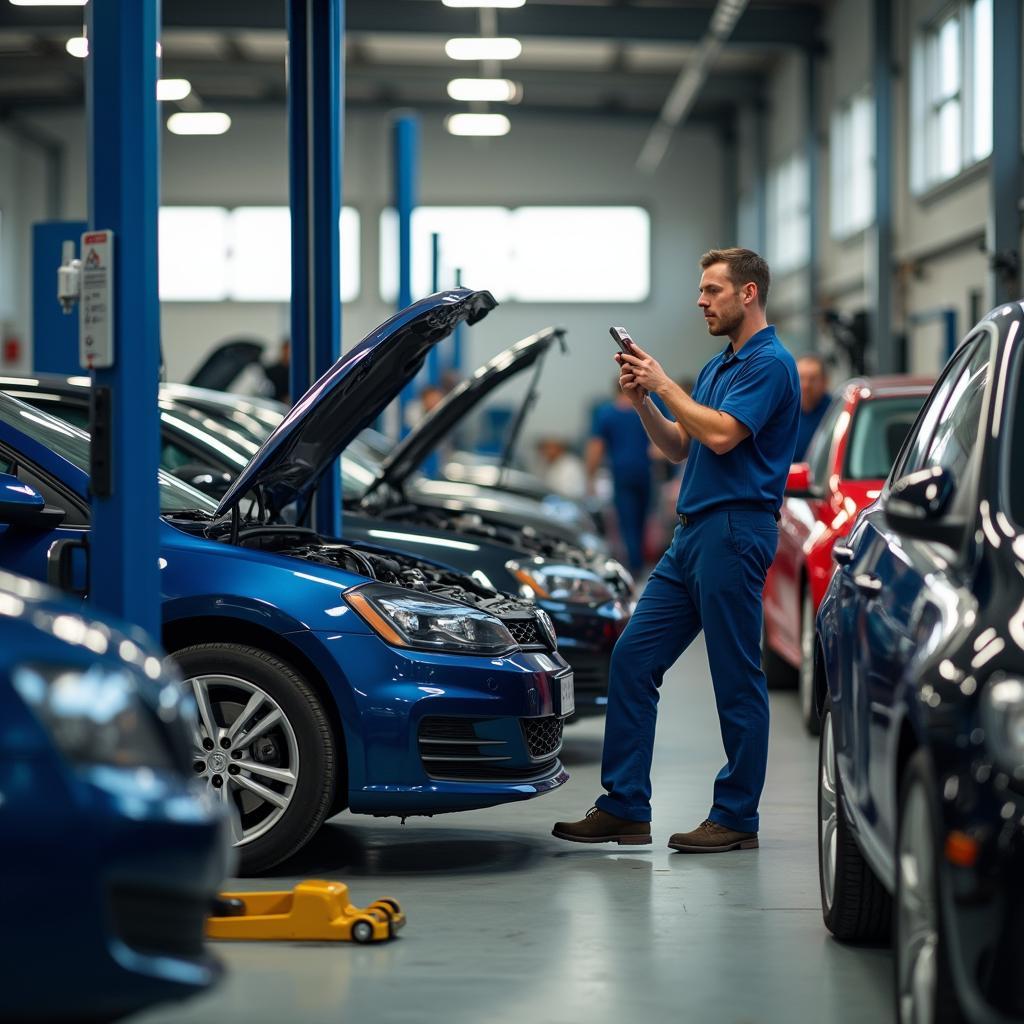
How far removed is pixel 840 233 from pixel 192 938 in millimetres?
20426

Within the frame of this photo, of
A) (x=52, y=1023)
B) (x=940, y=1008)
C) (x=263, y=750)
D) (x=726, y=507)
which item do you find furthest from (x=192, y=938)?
(x=726, y=507)

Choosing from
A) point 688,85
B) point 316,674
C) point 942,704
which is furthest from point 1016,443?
point 688,85

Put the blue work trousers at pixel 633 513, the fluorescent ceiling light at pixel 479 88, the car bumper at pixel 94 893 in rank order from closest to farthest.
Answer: the car bumper at pixel 94 893
the blue work trousers at pixel 633 513
the fluorescent ceiling light at pixel 479 88

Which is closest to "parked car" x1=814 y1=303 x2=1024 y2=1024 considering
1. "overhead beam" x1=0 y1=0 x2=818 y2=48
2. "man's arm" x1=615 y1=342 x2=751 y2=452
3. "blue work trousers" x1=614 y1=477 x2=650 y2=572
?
"man's arm" x1=615 y1=342 x2=751 y2=452

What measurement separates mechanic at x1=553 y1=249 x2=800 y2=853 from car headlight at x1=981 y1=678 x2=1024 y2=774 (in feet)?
8.01

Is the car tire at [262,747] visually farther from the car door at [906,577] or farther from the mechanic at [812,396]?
the mechanic at [812,396]

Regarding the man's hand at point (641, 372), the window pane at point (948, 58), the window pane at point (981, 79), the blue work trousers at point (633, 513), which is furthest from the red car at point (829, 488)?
the window pane at point (948, 58)

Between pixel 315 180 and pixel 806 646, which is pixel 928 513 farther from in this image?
pixel 806 646

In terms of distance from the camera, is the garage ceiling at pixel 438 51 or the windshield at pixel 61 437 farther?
the garage ceiling at pixel 438 51

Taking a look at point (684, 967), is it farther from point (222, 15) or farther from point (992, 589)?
point (222, 15)

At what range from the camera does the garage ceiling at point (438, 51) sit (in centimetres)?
1994

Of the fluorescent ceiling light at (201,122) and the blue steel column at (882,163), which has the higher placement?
the fluorescent ceiling light at (201,122)

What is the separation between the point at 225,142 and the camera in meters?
30.1

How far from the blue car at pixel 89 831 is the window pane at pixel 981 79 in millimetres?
13977
